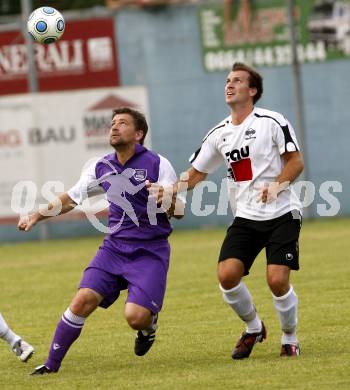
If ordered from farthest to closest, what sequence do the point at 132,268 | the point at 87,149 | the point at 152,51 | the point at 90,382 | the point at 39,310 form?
the point at 152,51
the point at 87,149
the point at 39,310
the point at 132,268
the point at 90,382

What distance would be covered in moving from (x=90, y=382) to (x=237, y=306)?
1.35m

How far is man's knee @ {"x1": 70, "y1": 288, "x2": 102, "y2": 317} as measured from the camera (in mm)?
8227

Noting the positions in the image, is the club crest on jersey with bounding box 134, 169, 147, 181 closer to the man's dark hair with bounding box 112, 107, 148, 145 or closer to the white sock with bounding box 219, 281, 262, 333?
the man's dark hair with bounding box 112, 107, 148, 145

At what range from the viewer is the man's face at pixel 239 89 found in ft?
28.6

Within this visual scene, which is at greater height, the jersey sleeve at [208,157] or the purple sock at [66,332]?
the jersey sleeve at [208,157]

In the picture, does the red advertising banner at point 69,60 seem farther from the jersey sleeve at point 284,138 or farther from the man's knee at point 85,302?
the man's knee at point 85,302

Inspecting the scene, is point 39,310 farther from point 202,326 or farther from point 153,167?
point 153,167

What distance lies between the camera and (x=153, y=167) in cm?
862

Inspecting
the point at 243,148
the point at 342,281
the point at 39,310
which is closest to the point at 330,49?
the point at 342,281

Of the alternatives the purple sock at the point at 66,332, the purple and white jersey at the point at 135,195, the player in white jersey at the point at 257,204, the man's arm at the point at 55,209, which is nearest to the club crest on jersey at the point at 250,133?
the player in white jersey at the point at 257,204

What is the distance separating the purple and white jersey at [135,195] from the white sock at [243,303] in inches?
26.4

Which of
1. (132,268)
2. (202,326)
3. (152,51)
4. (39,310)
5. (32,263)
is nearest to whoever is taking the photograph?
(132,268)

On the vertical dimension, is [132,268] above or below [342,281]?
above

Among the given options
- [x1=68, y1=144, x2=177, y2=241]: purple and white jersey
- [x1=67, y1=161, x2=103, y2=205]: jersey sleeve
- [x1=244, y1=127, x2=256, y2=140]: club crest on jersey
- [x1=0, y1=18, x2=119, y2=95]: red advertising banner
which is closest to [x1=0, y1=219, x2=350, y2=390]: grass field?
[x1=68, y1=144, x2=177, y2=241]: purple and white jersey
